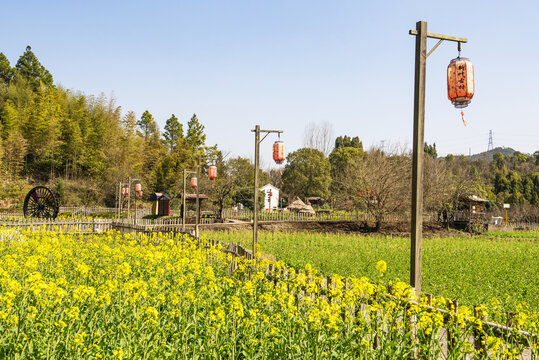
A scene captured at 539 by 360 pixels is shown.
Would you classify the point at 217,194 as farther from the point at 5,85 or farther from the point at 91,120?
the point at 5,85

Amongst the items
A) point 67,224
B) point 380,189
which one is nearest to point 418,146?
point 67,224

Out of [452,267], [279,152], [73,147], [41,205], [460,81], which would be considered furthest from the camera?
[73,147]

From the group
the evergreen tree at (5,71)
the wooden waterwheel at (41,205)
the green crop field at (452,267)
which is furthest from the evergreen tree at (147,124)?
the green crop field at (452,267)

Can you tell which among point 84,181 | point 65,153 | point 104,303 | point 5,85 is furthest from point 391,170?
point 5,85

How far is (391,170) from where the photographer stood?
2577 cm

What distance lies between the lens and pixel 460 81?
18.5ft

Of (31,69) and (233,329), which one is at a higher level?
(31,69)

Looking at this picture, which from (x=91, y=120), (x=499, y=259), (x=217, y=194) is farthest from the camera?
(x=91, y=120)

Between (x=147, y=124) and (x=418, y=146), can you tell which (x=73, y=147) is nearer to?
(x=147, y=124)

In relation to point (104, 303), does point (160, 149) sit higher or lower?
higher

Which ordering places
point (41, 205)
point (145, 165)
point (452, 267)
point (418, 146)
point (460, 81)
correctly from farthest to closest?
point (145, 165), point (41, 205), point (452, 267), point (460, 81), point (418, 146)

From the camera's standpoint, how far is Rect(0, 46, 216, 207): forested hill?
37.8 metres

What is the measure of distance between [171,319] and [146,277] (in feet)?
6.95

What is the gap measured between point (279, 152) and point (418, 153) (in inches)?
363
